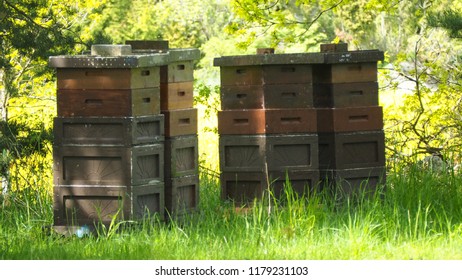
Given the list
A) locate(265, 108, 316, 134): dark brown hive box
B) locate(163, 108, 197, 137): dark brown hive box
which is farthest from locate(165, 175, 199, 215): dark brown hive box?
locate(265, 108, 316, 134): dark brown hive box

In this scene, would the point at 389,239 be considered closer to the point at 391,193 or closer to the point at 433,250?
the point at 433,250

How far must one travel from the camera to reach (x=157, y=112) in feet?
18.6

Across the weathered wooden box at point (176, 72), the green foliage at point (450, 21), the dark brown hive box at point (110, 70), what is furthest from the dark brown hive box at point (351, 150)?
the green foliage at point (450, 21)

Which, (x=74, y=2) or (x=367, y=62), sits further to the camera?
(x=74, y=2)

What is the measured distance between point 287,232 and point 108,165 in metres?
1.07

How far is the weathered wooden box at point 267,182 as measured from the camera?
620 cm

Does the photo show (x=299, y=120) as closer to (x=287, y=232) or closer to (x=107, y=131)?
(x=287, y=232)

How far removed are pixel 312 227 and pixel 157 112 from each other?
1101mm

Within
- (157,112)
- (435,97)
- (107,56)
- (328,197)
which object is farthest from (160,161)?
(435,97)

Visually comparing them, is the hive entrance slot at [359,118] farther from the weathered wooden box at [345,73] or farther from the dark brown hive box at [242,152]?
the dark brown hive box at [242,152]

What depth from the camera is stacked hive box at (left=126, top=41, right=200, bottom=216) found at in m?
5.78

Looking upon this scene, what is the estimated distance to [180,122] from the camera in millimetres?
5848

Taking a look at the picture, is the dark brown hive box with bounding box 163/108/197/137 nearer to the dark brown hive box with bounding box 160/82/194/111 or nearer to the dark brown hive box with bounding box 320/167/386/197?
the dark brown hive box with bounding box 160/82/194/111

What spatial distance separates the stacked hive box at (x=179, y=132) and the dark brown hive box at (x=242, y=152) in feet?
1.23
